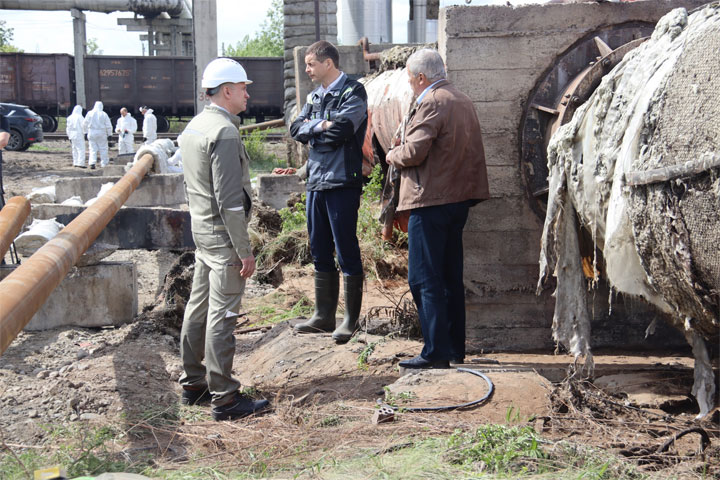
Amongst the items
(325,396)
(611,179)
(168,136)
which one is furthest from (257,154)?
(611,179)

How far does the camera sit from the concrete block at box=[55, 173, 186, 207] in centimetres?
1102

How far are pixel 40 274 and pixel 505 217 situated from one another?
327 cm

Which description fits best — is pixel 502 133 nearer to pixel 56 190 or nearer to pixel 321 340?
pixel 321 340

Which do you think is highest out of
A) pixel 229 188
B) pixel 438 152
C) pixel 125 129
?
pixel 125 129

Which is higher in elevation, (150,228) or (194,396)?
(150,228)

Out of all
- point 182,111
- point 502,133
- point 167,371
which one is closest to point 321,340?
point 167,371

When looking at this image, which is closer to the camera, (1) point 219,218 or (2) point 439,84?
(1) point 219,218

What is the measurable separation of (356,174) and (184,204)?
298 inches

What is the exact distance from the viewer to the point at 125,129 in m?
22.0

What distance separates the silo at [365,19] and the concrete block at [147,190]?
833 cm

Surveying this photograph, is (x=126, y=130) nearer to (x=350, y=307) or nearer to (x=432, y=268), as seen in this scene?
(x=350, y=307)

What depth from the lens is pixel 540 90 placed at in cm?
511

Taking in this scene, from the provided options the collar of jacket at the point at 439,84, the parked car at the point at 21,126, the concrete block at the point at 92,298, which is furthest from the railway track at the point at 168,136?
the collar of jacket at the point at 439,84

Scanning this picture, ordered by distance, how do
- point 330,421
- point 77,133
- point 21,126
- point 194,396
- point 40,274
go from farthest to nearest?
point 21,126
point 77,133
point 194,396
point 330,421
point 40,274
